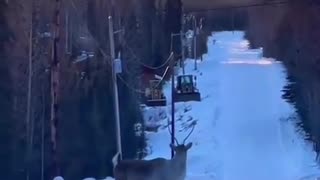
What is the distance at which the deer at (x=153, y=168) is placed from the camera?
14914 mm

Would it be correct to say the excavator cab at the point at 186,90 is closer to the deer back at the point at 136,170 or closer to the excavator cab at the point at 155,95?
→ the excavator cab at the point at 155,95

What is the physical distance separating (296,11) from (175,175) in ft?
24.0

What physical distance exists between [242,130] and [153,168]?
979cm

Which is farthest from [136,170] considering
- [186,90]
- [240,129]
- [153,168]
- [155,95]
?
[186,90]

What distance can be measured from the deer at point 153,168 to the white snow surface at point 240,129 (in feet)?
7.50

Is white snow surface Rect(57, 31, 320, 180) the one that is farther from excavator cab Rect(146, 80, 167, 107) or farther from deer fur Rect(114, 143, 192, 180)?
deer fur Rect(114, 143, 192, 180)

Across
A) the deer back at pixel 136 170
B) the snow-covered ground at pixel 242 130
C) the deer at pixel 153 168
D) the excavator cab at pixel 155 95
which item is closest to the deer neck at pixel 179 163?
the deer at pixel 153 168

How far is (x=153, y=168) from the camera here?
15.1m

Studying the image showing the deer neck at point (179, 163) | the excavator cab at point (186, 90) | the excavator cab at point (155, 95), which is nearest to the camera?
the deer neck at point (179, 163)

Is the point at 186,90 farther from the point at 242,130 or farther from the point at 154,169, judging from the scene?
the point at 154,169

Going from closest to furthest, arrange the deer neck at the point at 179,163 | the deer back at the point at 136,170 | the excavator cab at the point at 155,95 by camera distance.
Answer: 1. the deer back at the point at 136,170
2. the deer neck at the point at 179,163
3. the excavator cab at the point at 155,95

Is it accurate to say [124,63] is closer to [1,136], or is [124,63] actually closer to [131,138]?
[131,138]

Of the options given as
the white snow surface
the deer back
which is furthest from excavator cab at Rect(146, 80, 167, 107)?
the deer back

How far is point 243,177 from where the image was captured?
1759cm
